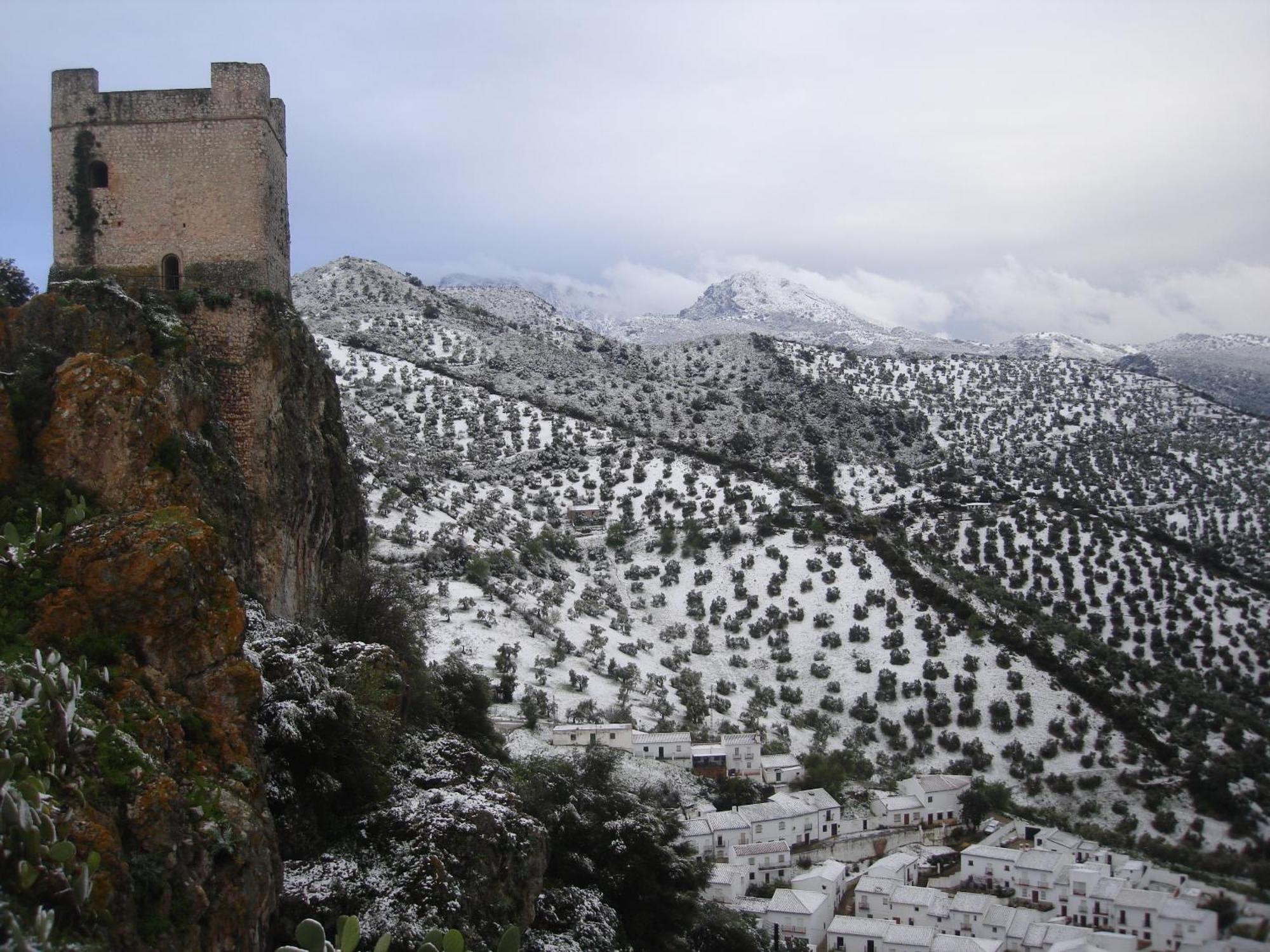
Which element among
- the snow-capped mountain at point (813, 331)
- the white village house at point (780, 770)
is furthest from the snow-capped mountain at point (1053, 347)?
the white village house at point (780, 770)

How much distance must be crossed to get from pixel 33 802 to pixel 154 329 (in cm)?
1026

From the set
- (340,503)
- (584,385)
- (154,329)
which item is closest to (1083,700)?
(340,503)

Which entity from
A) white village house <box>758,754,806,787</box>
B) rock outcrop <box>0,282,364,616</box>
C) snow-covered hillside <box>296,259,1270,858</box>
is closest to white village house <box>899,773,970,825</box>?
snow-covered hillside <box>296,259,1270,858</box>

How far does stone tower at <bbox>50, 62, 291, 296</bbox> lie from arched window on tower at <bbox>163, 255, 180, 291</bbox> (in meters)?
0.02

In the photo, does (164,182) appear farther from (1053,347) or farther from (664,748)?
(1053,347)

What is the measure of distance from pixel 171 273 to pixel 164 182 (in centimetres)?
160

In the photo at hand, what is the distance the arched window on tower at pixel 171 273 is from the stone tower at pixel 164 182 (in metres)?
0.02

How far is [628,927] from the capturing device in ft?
54.5

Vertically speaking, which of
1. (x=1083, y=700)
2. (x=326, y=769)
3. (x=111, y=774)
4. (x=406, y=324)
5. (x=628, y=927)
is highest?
(x=406, y=324)

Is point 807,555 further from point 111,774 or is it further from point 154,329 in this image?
point 111,774

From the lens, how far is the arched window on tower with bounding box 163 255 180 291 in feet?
56.7

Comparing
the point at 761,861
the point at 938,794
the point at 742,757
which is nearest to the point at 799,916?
the point at 761,861

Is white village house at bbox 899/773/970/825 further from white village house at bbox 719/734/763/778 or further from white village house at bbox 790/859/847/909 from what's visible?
white village house at bbox 719/734/763/778

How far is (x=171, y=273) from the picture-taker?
17.4 meters
